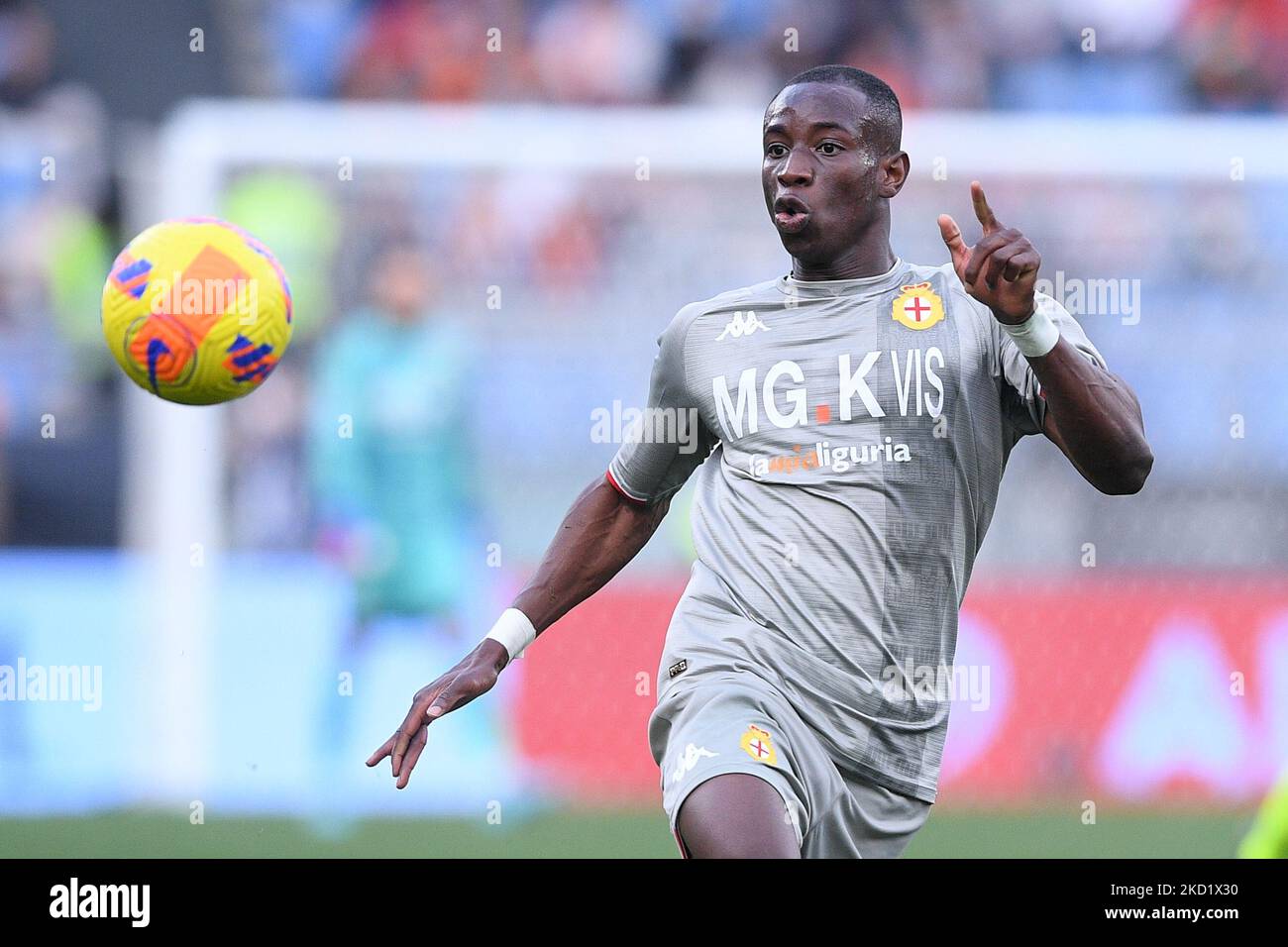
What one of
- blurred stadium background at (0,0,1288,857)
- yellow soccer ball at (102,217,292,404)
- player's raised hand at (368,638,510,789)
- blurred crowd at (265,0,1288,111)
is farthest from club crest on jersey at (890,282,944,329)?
blurred crowd at (265,0,1288,111)

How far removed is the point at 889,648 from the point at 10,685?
22.3ft

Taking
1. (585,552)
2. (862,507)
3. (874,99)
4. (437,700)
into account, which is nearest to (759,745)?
(862,507)

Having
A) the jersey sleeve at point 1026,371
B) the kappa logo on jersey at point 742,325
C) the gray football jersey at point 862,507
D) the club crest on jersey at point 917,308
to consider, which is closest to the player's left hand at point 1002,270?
the jersey sleeve at point 1026,371

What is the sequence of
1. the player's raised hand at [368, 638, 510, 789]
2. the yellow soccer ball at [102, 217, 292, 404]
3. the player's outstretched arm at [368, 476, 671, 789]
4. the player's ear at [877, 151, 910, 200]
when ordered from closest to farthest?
1. the player's raised hand at [368, 638, 510, 789]
2. the player's ear at [877, 151, 910, 200]
3. the player's outstretched arm at [368, 476, 671, 789]
4. the yellow soccer ball at [102, 217, 292, 404]

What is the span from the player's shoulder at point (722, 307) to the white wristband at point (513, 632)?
0.86 m

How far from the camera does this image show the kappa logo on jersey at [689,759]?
4.43m

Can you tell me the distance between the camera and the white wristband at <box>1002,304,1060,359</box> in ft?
14.0

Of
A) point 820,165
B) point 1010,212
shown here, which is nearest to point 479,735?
point 1010,212

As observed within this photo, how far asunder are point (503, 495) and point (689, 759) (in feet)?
21.2

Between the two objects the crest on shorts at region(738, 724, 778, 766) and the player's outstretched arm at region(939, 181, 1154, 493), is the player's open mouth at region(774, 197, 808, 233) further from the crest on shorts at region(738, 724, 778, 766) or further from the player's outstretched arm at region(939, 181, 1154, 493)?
the crest on shorts at region(738, 724, 778, 766)

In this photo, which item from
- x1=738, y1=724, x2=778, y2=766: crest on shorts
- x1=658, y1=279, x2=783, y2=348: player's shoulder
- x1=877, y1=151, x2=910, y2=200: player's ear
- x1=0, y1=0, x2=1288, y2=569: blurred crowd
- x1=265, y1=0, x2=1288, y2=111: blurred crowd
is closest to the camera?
x1=738, y1=724, x2=778, y2=766: crest on shorts

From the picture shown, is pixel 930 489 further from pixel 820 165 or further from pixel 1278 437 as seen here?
pixel 1278 437

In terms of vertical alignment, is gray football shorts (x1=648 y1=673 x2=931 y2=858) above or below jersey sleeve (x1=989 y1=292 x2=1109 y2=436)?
below

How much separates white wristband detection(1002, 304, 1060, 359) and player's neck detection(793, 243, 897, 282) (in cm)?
71
